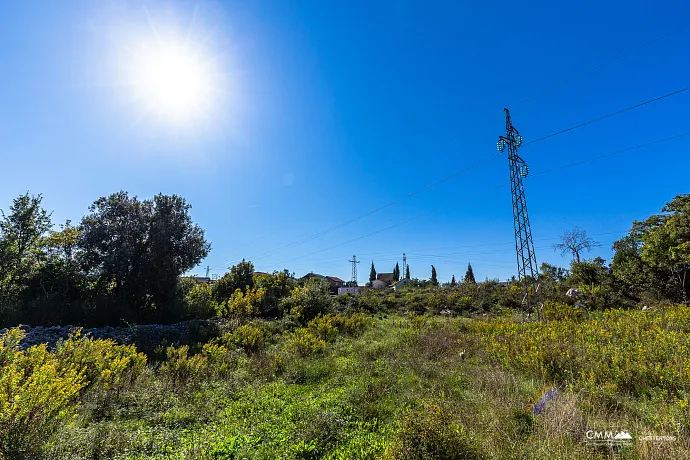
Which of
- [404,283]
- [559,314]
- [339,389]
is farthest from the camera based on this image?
[404,283]

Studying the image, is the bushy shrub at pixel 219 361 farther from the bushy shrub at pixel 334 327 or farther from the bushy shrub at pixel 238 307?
the bushy shrub at pixel 238 307

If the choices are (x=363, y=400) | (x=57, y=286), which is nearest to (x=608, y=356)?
(x=363, y=400)

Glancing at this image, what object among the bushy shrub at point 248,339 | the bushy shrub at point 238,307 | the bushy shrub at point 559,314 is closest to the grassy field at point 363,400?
the bushy shrub at point 248,339

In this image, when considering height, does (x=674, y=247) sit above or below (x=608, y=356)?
above

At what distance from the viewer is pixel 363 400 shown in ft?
13.4

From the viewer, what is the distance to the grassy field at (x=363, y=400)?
2.68m

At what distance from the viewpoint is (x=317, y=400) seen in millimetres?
4148

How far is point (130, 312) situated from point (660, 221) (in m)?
27.1

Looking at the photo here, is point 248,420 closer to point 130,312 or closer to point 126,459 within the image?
point 126,459

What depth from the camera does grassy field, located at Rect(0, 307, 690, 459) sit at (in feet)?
8.79

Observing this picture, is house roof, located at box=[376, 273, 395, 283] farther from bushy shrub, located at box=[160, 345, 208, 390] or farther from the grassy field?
bushy shrub, located at box=[160, 345, 208, 390]

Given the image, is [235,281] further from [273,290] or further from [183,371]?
[183,371]

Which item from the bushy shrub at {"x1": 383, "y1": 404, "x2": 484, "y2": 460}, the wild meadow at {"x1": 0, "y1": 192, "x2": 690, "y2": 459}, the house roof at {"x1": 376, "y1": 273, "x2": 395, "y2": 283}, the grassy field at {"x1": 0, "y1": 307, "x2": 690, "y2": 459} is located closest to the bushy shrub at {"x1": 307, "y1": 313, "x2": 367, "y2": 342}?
the wild meadow at {"x1": 0, "y1": 192, "x2": 690, "y2": 459}

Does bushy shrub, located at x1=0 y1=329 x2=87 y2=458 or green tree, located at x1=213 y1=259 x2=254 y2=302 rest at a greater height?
green tree, located at x1=213 y1=259 x2=254 y2=302
